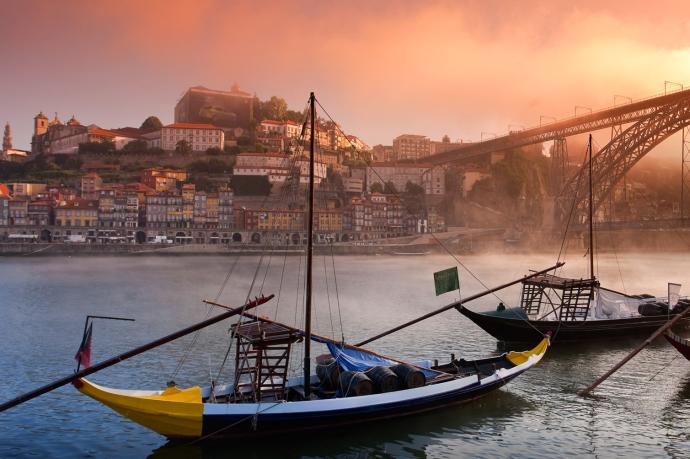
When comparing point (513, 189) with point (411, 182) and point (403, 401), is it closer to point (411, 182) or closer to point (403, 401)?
point (411, 182)

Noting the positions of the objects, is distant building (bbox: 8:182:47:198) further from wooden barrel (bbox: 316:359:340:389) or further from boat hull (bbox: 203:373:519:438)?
boat hull (bbox: 203:373:519:438)

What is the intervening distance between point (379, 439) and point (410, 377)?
3.96 ft

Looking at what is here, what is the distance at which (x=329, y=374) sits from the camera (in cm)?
1042

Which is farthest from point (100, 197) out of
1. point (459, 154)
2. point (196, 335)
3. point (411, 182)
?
point (196, 335)

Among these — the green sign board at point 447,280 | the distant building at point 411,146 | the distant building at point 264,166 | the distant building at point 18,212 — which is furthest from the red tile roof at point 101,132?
the green sign board at point 447,280

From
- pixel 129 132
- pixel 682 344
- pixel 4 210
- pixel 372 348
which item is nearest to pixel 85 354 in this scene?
pixel 372 348

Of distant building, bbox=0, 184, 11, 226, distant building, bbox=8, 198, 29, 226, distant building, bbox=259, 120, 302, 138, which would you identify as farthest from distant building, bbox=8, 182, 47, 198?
distant building, bbox=259, 120, 302, 138

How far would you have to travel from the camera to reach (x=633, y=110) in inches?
1924

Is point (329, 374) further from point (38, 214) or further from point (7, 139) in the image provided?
point (7, 139)

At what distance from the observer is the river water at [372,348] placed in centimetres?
942

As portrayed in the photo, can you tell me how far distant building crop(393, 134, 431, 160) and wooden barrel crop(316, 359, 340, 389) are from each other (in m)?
107

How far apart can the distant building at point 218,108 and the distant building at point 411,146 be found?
30.5m

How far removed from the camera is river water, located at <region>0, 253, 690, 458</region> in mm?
9424

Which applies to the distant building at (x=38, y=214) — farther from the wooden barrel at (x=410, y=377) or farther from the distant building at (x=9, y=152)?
the wooden barrel at (x=410, y=377)
